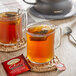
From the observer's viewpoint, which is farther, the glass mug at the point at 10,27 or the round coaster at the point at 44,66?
the glass mug at the point at 10,27

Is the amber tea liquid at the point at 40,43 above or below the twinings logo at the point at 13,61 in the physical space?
above

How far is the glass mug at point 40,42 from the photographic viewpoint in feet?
2.93

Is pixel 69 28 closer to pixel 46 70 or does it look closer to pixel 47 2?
pixel 47 2

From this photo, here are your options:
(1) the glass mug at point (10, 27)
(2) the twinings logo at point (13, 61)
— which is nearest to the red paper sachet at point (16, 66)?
(2) the twinings logo at point (13, 61)

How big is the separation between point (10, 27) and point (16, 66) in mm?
212

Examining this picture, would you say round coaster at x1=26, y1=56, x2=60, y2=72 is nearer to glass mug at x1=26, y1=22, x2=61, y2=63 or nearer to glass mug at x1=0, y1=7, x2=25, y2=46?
glass mug at x1=26, y1=22, x2=61, y2=63

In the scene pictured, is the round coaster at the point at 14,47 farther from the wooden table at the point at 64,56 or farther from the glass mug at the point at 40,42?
the glass mug at the point at 40,42

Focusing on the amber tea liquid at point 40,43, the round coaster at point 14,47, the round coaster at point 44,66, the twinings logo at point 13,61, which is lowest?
the round coaster at point 44,66

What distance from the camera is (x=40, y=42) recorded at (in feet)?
2.94

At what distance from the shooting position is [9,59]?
0.98 m

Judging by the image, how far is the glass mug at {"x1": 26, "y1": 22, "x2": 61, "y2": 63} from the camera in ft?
2.93

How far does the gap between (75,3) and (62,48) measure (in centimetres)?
63

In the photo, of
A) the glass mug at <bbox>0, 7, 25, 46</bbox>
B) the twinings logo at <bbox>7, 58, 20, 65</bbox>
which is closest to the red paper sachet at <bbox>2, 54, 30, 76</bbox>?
the twinings logo at <bbox>7, 58, 20, 65</bbox>

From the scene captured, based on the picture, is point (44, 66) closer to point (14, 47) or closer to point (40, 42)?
point (40, 42)
